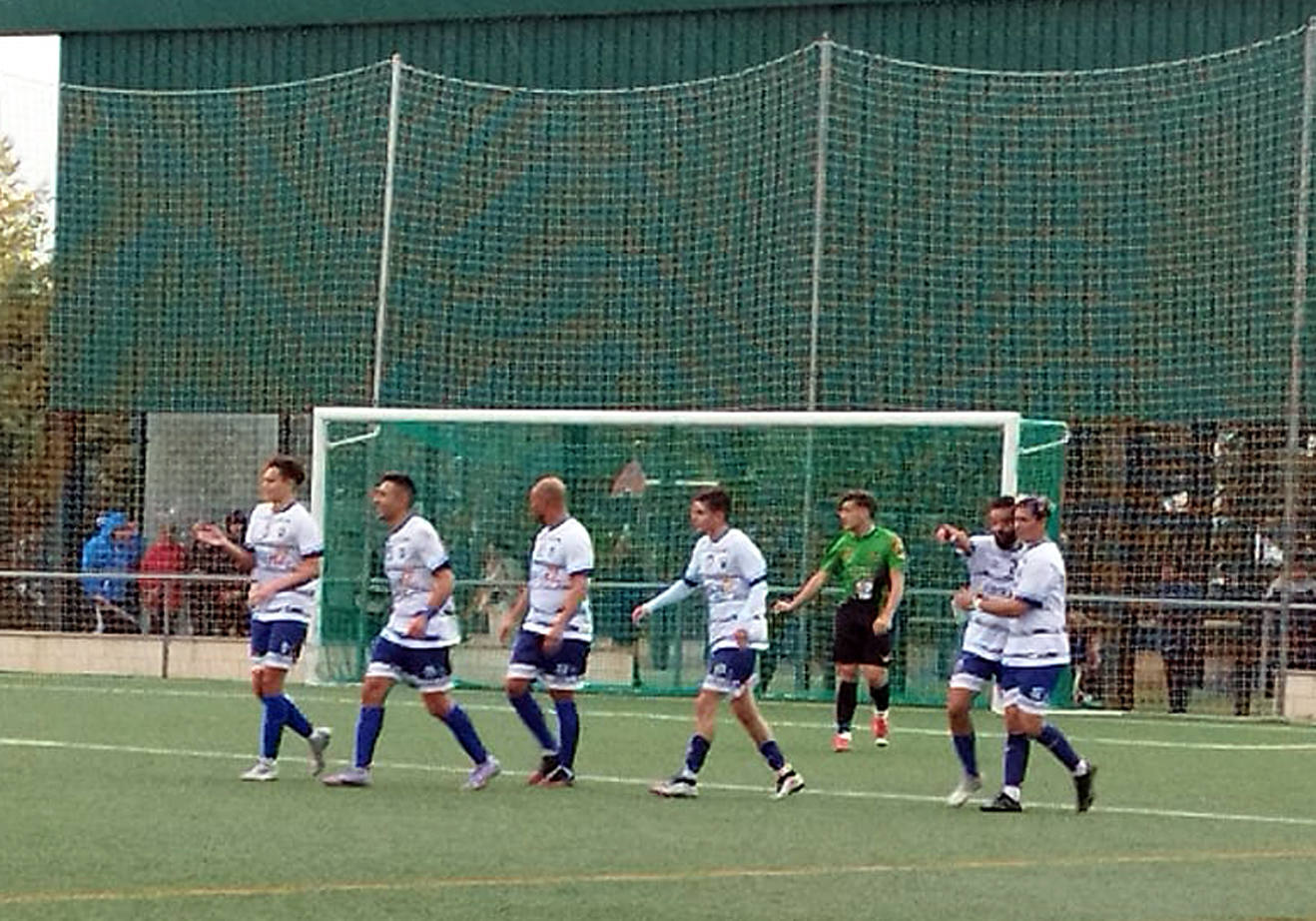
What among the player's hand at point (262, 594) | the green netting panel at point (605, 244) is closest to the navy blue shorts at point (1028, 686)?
the player's hand at point (262, 594)

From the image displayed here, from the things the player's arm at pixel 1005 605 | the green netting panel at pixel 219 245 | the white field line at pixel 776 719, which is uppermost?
the green netting panel at pixel 219 245

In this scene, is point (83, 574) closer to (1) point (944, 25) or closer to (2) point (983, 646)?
(1) point (944, 25)

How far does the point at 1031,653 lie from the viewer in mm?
17625

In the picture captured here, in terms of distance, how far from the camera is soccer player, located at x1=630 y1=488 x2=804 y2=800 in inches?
707

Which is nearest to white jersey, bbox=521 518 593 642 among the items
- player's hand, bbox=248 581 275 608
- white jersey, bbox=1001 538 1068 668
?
player's hand, bbox=248 581 275 608

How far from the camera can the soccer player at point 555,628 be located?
1886cm

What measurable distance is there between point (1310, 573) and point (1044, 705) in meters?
12.0

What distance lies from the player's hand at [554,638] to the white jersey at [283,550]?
4.52 ft

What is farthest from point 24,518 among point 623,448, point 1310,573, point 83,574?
point 1310,573

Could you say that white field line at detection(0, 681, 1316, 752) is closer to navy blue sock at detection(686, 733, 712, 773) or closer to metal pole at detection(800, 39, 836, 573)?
metal pole at detection(800, 39, 836, 573)

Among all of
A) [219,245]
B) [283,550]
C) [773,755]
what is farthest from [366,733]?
[219,245]

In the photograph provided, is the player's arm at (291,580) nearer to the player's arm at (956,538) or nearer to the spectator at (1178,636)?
the player's arm at (956,538)

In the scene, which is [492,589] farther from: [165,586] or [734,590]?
[734,590]

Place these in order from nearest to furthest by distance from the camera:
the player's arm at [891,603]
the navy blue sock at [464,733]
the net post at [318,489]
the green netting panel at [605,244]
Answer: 1. the navy blue sock at [464,733]
2. the player's arm at [891,603]
3. the net post at [318,489]
4. the green netting panel at [605,244]
